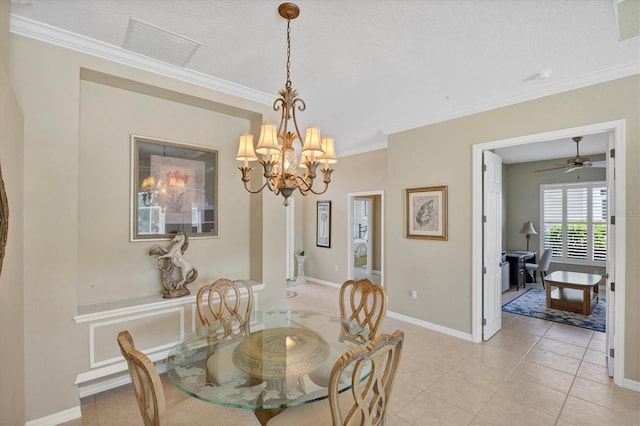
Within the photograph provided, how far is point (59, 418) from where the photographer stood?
2.21 meters

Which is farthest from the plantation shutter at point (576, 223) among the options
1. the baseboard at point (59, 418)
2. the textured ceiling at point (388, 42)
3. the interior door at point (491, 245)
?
the baseboard at point (59, 418)

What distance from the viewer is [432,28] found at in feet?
7.11

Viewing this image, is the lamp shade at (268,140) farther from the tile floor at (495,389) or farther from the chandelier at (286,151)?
the tile floor at (495,389)

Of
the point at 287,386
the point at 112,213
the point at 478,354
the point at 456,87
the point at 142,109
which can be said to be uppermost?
the point at 456,87

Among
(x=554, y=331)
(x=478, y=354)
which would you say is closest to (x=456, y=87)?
(x=478, y=354)

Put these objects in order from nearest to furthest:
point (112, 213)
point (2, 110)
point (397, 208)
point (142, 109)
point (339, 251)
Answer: point (2, 110) < point (112, 213) < point (142, 109) < point (397, 208) < point (339, 251)

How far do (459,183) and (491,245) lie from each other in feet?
3.03

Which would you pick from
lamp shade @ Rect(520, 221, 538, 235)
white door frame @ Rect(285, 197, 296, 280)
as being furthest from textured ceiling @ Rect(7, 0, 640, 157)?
lamp shade @ Rect(520, 221, 538, 235)

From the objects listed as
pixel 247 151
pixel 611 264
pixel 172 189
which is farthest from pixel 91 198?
pixel 611 264

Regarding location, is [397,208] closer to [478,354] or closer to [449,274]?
[449,274]

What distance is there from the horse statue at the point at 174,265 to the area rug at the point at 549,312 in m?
4.87

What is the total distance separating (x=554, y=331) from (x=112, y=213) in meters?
5.42

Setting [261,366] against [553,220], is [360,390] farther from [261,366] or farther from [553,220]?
[553,220]

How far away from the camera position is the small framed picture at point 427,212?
397 cm
